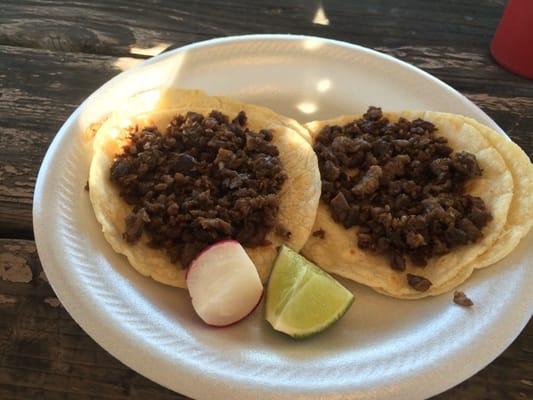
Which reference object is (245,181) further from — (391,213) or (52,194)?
(52,194)

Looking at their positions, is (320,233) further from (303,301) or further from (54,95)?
(54,95)

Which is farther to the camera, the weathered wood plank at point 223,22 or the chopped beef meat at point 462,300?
the weathered wood plank at point 223,22

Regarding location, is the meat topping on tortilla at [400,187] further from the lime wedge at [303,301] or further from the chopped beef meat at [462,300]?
the lime wedge at [303,301]

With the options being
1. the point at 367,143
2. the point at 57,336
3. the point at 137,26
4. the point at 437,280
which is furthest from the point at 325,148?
the point at 137,26

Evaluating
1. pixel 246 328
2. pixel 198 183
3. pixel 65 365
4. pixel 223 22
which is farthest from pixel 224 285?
pixel 223 22

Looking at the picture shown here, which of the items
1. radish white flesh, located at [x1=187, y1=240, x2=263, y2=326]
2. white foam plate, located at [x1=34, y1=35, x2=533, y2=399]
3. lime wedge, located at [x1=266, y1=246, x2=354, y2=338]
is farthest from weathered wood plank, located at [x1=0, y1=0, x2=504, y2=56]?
lime wedge, located at [x1=266, y1=246, x2=354, y2=338]

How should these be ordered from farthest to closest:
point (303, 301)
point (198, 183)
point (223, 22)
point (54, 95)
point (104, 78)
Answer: point (223, 22) → point (104, 78) → point (54, 95) → point (198, 183) → point (303, 301)

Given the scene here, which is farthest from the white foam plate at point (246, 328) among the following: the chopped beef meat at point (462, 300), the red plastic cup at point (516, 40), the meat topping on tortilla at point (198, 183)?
the red plastic cup at point (516, 40)
